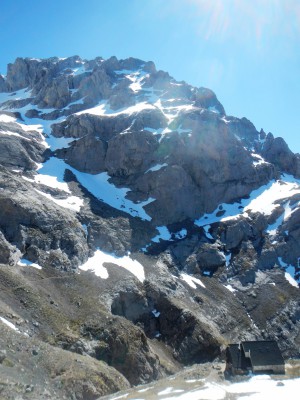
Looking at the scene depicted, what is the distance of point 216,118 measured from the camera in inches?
5389

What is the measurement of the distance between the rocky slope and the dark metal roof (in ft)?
43.6

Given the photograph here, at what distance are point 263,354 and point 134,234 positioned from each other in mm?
51734

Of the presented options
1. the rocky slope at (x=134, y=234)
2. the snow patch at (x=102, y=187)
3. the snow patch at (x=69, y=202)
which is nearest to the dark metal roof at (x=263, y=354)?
the rocky slope at (x=134, y=234)

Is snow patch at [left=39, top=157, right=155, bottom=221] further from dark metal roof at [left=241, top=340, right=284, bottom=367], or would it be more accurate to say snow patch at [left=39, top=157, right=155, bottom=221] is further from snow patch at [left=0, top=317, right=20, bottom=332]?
dark metal roof at [left=241, top=340, right=284, bottom=367]

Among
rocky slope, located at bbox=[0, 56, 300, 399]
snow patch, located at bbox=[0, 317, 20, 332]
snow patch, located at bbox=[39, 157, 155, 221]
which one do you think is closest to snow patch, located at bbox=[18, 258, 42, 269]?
rocky slope, located at bbox=[0, 56, 300, 399]

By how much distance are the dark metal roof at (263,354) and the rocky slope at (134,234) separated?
524 inches

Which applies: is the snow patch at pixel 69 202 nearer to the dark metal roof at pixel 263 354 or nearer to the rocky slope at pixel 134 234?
the rocky slope at pixel 134 234

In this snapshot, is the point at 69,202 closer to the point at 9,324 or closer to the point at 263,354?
the point at 9,324

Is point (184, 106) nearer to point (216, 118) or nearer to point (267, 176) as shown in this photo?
point (216, 118)

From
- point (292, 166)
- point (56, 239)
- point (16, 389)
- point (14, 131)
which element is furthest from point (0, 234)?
point (292, 166)

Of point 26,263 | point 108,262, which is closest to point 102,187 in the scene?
point 108,262

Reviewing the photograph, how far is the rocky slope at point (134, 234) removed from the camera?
51.3 metres

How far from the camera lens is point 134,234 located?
91.9 metres

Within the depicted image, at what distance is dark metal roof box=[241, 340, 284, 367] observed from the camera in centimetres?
4241
